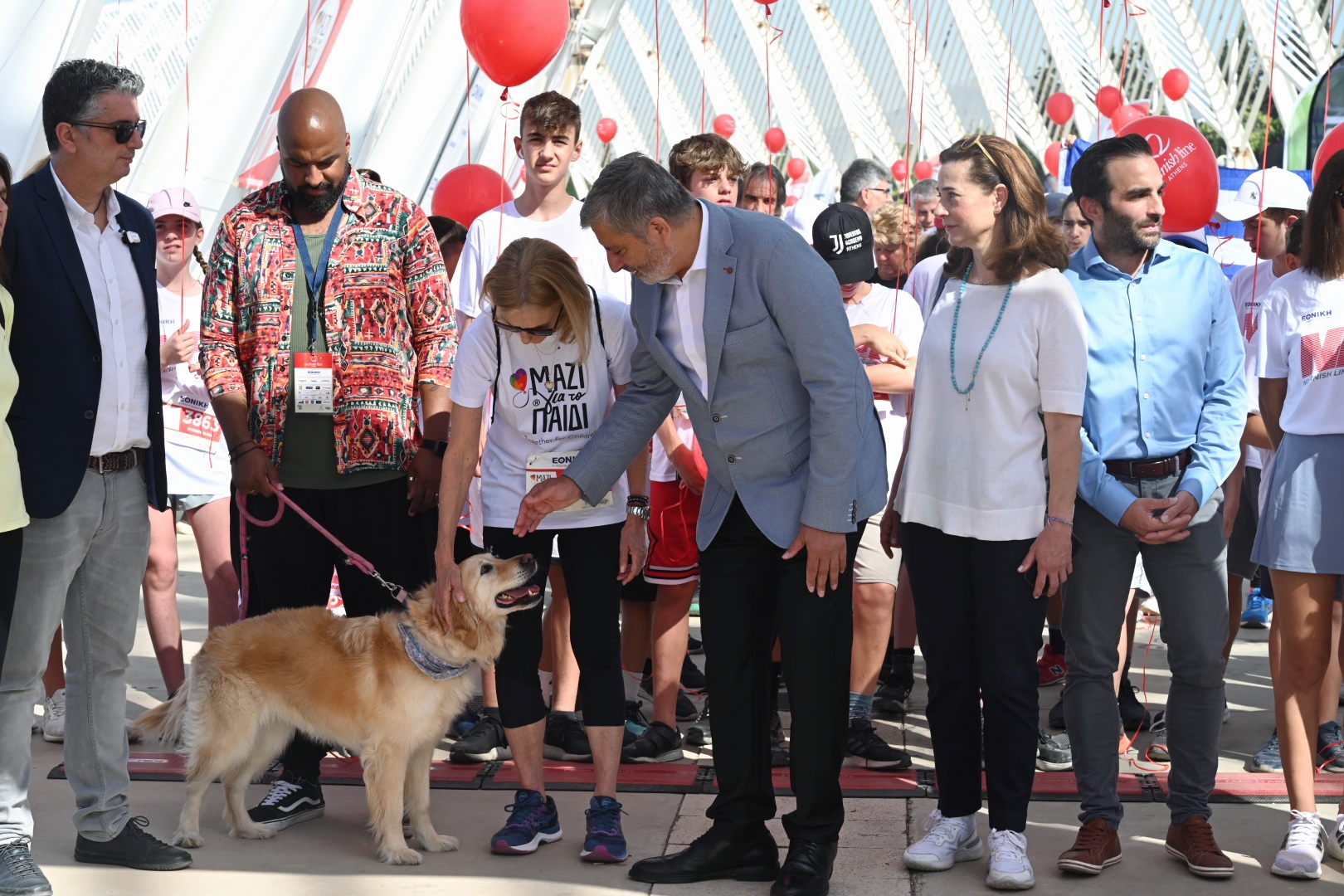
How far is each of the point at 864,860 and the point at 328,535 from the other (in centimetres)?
187

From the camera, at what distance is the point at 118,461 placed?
3805 millimetres

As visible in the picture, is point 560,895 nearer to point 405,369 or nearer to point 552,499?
point 552,499

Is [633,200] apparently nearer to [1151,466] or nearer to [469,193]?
[1151,466]

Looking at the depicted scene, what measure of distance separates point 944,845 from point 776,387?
1.36 meters

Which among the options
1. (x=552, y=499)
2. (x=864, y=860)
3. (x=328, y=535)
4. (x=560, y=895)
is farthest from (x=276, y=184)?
(x=864, y=860)

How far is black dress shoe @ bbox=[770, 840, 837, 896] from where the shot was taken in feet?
11.8

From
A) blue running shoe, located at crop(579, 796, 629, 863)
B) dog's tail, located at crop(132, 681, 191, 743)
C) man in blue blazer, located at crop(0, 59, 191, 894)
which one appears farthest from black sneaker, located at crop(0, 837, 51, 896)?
blue running shoe, located at crop(579, 796, 629, 863)

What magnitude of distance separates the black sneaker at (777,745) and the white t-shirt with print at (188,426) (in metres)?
2.41

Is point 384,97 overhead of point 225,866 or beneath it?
overhead

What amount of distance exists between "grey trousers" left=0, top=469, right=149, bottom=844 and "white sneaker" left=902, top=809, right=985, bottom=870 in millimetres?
2223

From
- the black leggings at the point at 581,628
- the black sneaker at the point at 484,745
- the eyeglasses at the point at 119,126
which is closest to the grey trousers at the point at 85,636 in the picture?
the eyeglasses at the point at 119,126

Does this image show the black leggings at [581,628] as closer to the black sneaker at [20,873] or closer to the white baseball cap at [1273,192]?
the black sneaker at [20,873]

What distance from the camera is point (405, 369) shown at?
439 centimetres

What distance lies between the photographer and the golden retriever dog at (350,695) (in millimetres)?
3977
